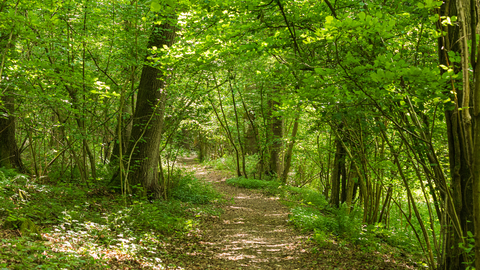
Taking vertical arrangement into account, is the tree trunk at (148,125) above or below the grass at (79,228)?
above

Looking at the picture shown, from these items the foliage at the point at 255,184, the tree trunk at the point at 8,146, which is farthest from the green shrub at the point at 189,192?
the tree trunk at the point at 8,146

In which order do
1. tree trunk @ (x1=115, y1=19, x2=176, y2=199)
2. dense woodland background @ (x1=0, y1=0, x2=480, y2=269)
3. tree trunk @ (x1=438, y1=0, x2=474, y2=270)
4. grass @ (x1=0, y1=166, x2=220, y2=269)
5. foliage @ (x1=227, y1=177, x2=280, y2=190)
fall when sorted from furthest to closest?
foliage @ (x1=227, y1=177, x2=280, y2=190)
tree trunk @ (x1=115, y1=19, x2=176, y2=199)
grass @ (x1=0, y1=166, x2=220, y2=269)
tree trunk @ (x1=438, y1=0, x2=474, y2=270)
dense woodland background @ (x1=0, y1=0, x2=480, y2=269)

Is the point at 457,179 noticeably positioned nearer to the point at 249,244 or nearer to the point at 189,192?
the point at 249,244

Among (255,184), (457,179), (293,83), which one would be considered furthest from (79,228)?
(255,184)

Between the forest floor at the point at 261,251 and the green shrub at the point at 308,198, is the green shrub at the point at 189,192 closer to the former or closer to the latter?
the forest floor at the point at 261,251

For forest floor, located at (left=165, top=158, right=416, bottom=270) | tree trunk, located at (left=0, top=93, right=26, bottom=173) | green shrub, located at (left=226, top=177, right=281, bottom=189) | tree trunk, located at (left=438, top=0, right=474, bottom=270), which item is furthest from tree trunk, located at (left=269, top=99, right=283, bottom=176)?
tree trunk, located at (left=438, top=0, right=474, bottom=270)

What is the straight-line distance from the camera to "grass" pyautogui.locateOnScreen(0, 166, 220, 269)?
3.55 m

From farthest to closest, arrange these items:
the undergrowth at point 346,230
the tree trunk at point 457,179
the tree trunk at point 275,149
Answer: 1. the tree trunk at point 275,149
2. the undergrowth at point 346,230
3. the tree trunk at point 457,179

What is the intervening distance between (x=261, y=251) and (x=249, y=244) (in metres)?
0.47

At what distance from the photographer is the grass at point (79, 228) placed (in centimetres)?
355

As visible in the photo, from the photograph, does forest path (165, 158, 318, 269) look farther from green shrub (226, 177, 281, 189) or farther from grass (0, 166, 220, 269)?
green shrub (226, 177, 281, 189)

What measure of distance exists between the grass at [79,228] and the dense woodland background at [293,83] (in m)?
0.71

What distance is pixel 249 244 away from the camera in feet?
21.4

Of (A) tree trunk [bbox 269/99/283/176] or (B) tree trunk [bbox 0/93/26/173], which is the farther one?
(A) tree trunk [bbox 269/99/283/176]
